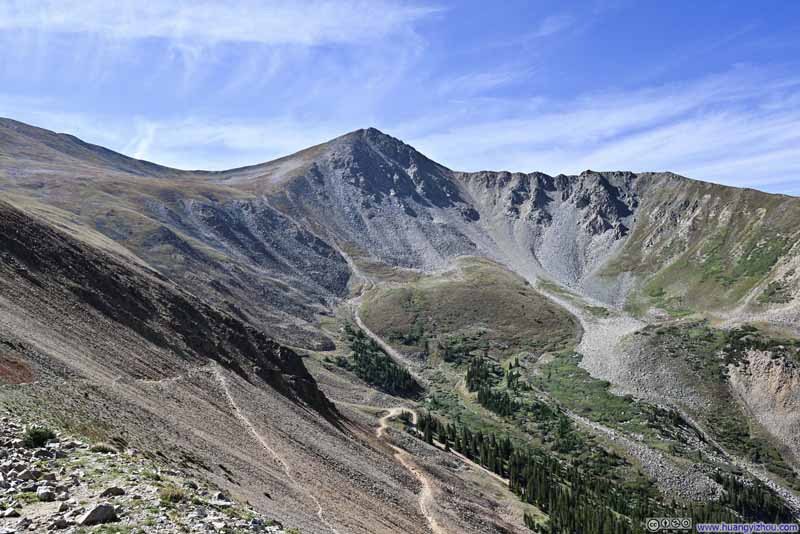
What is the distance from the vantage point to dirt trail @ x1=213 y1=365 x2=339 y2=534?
3385 cm

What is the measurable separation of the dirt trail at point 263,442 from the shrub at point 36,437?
1593 centimetres

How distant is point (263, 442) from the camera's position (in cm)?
4347

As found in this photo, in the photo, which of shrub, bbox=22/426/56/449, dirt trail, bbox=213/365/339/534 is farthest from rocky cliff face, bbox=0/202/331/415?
shrub, bbox=22/426/56/449

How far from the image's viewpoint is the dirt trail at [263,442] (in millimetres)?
33853

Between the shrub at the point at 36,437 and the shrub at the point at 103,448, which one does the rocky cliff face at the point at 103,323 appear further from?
the shrub at the point at 103,448

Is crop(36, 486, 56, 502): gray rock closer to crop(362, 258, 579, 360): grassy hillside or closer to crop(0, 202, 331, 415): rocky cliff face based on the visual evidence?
A: crop(0, 202, 331, 415): rocky cliff face

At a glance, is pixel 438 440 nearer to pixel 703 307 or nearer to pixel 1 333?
pixel 1 333

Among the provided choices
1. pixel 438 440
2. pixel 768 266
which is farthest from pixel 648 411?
pixel 768 266

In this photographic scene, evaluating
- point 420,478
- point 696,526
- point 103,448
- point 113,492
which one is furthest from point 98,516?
point 696,526

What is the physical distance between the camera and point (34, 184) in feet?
604

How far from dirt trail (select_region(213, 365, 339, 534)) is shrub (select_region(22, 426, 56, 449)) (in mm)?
15931

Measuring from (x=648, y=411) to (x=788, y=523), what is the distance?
31.9 m

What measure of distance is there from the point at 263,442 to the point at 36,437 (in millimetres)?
23551

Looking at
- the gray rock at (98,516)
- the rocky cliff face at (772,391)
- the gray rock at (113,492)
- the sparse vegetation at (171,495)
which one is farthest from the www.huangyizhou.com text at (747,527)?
the gray rock at (98,516)
